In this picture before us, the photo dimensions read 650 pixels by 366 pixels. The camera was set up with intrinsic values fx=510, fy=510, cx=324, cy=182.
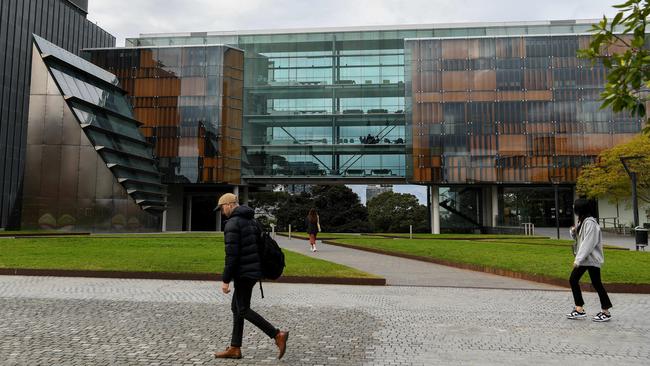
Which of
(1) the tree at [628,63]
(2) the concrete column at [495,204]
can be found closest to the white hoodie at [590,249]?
(1) the tree at [628,63]

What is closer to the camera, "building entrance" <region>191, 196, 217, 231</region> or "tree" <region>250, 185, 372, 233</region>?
"building entrance" <region>191, 196, 217, 231</region>

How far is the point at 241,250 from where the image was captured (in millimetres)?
5047

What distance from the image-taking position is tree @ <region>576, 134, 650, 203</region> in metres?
40.3

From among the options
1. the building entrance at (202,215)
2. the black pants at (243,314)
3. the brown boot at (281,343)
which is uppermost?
the building entrance at (202,215)

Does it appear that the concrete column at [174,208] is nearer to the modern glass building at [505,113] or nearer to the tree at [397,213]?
the modern glass building at [505,113]

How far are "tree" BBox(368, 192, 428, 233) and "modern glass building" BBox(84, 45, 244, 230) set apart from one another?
27.3 metres

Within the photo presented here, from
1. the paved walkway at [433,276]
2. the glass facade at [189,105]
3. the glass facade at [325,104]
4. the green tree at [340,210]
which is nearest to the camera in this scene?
the paved walkway at [433,276]

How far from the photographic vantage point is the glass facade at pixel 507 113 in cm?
4975

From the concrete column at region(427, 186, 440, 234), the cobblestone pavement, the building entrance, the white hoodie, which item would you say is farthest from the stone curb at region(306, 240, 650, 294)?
the building entrance

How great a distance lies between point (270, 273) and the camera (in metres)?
5.13

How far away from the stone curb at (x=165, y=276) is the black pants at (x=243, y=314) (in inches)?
245

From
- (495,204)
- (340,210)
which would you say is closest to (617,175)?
(495,204)

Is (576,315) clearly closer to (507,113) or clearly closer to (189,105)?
(507,113)

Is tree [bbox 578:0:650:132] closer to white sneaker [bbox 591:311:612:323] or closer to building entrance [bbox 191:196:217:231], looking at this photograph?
white sneaker [bbox 591:311:612:323]
